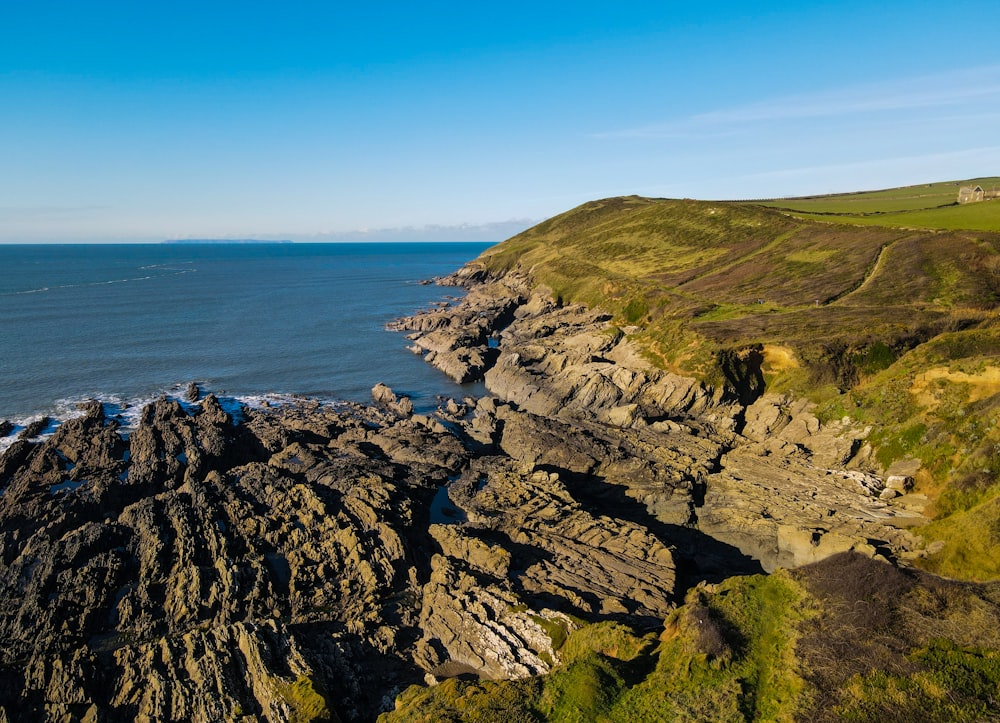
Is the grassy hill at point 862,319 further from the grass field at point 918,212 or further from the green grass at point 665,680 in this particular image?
the green grass at point 665,680

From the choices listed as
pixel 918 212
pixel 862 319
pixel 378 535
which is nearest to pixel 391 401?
pixel 378 535

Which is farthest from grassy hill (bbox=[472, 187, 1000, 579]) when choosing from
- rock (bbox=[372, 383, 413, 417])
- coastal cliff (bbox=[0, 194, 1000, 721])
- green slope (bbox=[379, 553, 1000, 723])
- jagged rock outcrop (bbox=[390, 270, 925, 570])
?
rock (bbox=[372, 383, 413, 417])

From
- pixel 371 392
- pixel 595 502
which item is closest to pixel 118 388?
pixel 371 392

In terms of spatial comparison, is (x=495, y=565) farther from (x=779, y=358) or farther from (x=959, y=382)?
(x=779, y=358)

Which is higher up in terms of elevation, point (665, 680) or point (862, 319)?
point (862, 319)

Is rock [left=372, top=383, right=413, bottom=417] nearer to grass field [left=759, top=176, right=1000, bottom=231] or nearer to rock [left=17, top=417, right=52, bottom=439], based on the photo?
rock [left=17, top=417, right=52, bottom=439]

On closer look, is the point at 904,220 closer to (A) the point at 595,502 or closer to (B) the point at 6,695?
(A) the point at 595,502

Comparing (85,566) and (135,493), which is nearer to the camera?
(85,566)

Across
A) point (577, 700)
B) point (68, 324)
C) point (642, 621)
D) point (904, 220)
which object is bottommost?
point (642, 621)
